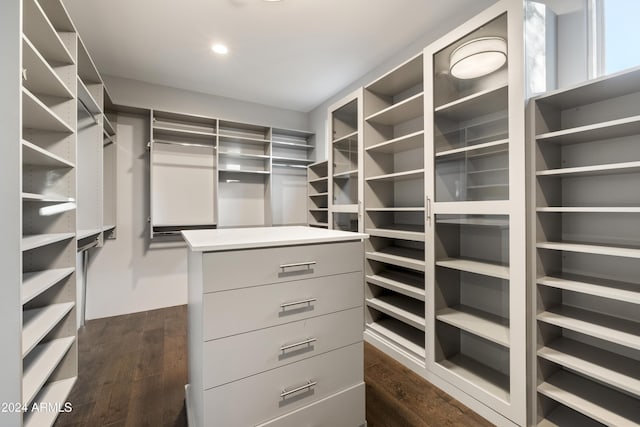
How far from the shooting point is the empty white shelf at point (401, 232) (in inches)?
84.5

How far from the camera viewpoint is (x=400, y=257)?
7.82 feet

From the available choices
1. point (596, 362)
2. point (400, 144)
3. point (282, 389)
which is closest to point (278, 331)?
point (282, 389)

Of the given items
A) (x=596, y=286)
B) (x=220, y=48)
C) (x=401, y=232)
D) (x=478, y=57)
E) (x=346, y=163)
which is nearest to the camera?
(x=596, y=286)

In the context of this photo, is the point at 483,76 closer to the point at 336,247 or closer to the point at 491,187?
the point at 491,187

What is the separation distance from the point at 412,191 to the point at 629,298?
1643 mm

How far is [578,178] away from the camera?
1.55 meters

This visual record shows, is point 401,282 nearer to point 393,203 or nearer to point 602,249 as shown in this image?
point 393,203

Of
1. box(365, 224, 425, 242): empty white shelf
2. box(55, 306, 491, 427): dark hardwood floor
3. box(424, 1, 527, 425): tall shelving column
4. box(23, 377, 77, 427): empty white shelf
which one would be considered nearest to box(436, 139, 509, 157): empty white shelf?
box(424, 1, 527, 425): tall shelving column

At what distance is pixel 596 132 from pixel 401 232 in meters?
1.32

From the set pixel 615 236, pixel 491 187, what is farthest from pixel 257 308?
pixel 615 236

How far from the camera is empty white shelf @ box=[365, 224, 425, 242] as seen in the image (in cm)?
215

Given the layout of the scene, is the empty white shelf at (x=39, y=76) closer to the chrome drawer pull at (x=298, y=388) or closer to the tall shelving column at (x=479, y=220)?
the chrome drawer pull at (x=298, y=388)

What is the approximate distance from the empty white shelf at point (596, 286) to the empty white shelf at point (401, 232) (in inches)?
32.0

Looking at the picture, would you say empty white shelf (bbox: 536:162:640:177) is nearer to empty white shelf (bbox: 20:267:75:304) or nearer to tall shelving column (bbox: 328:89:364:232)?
tall shelving column (bbox: 328:89:364:232)
